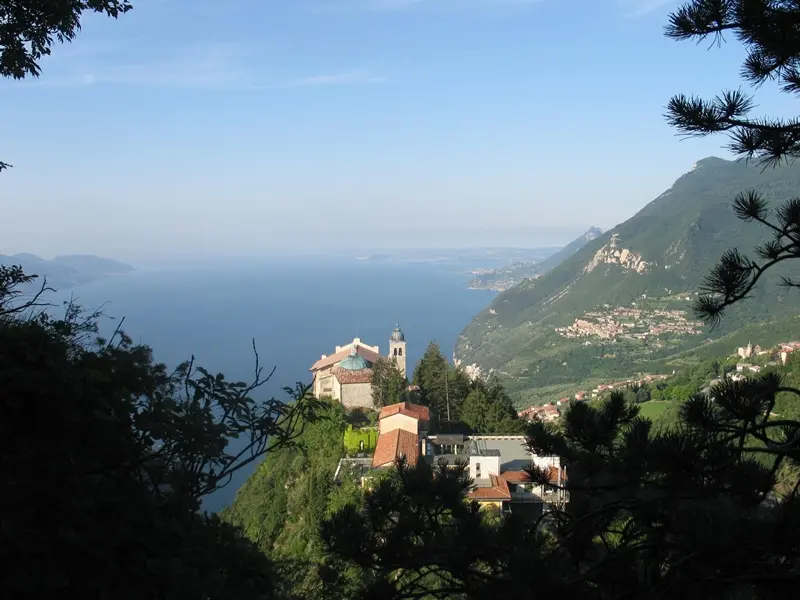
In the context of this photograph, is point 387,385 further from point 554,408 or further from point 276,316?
point 276,316

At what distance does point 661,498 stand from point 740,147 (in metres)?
1.65

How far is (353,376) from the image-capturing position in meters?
20.5

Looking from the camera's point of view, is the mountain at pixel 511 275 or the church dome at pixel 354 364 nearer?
the church dome at pixel 354 364

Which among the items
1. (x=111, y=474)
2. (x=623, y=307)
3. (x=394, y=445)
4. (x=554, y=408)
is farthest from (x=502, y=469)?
(x=623, y=307)

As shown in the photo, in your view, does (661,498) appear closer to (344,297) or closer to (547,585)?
(547,585)

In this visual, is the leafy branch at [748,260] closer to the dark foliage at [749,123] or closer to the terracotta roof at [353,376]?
the dark foliage at [749,123]

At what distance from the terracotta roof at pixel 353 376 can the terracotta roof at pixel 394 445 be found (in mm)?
6059

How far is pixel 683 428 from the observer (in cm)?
242

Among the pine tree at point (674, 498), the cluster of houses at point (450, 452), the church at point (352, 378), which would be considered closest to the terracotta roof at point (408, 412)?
the cluster of houses at point (450, 452)

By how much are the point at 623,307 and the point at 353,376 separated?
Result: 62371mm

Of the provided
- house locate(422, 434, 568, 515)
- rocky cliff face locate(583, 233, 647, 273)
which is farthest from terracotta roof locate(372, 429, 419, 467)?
rocky cliff face locate(583, 233, 647, 273)

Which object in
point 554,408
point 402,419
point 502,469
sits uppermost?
point 402,419

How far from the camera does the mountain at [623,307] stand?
195ft

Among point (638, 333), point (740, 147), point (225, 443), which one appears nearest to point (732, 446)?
point (740, 147)
